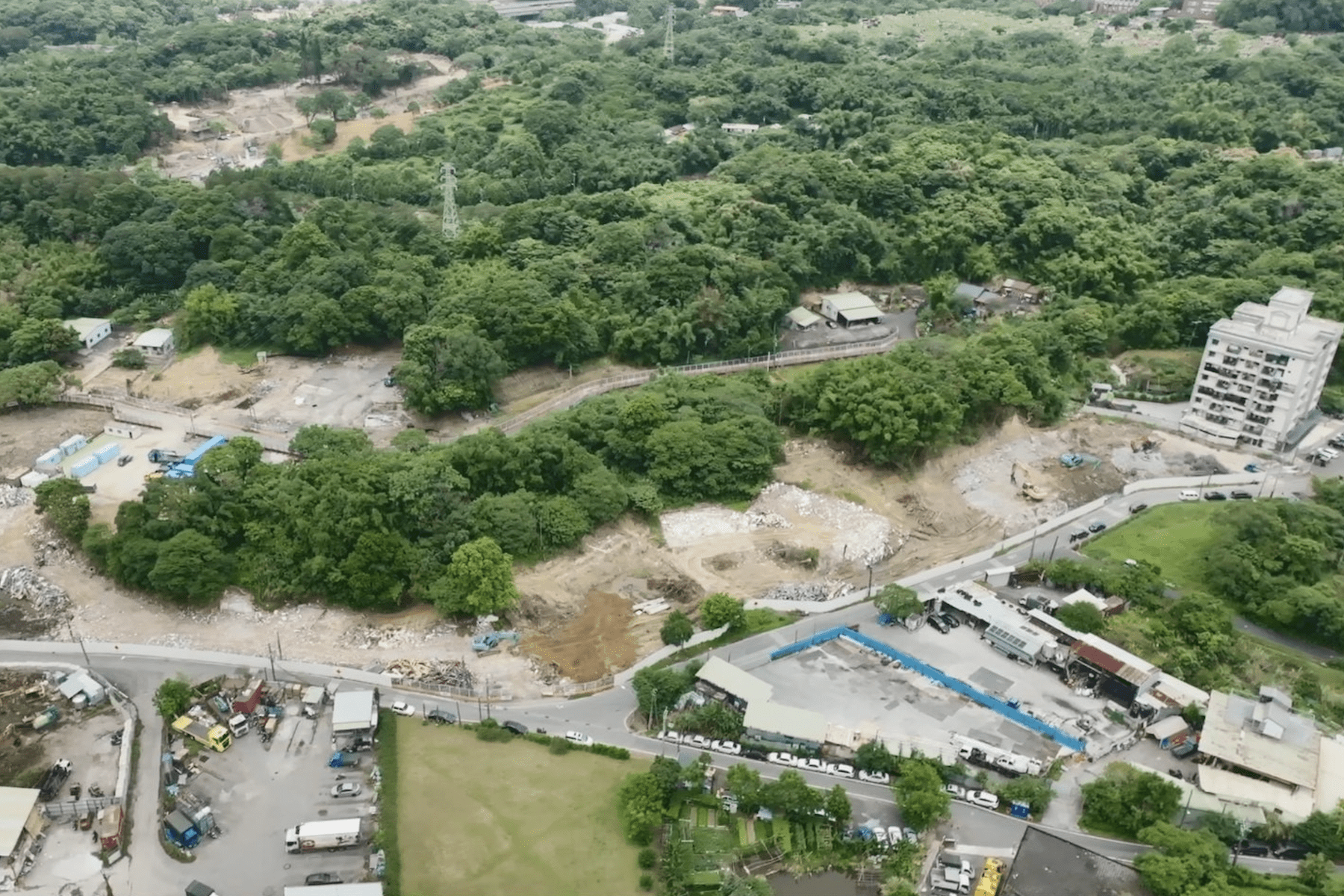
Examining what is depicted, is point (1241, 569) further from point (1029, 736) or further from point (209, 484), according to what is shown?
point (209, 484)

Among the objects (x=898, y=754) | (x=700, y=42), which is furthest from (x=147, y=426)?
(x=700, y=42)

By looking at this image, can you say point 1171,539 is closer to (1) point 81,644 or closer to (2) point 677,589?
(2) point 677,589

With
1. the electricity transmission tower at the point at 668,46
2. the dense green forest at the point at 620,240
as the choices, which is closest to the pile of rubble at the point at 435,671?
the dense green forest at the point at 620,240

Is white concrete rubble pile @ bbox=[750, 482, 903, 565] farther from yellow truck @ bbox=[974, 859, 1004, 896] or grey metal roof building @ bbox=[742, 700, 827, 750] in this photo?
yellow truck @ bbox=[974, 859, 1004, 896]

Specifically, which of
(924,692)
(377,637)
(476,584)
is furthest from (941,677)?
(377,637)

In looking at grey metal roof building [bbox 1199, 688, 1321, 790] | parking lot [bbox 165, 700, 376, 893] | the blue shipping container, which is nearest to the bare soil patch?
the blue shipping container
